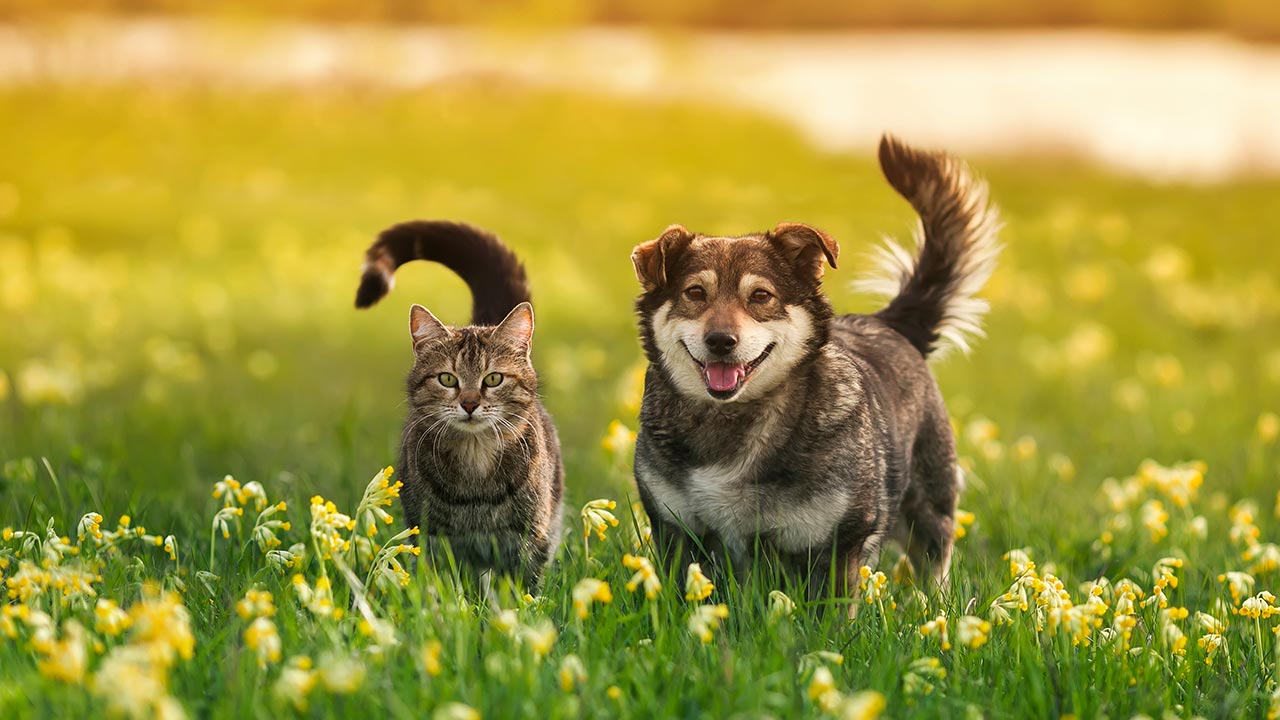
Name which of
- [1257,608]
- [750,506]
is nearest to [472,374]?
[750,506]

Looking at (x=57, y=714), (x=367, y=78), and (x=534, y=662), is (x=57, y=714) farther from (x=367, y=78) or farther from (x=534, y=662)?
(x=367, y=78)

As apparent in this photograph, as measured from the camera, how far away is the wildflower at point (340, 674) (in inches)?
129

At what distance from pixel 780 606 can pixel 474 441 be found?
144 centimetres

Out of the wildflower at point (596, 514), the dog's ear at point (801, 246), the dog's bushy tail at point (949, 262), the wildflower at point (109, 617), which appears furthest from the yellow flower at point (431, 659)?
the dog's bushy tail at point (949, 262)

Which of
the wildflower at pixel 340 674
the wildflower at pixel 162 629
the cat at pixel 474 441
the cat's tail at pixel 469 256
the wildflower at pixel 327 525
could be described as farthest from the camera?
the cat's tail at pixel 469 256

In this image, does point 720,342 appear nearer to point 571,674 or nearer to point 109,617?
point 571,674

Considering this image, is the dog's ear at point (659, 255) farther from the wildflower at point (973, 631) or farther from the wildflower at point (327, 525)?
the wildflower at point (973, 631)

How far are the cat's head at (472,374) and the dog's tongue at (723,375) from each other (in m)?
0.76

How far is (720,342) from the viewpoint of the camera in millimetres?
4594

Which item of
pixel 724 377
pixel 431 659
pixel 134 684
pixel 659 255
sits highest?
pixel 659 255

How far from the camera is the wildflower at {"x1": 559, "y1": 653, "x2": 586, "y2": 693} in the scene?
3.57 metres

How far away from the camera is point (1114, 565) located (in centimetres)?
646

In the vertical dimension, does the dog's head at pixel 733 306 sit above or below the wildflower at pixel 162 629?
above

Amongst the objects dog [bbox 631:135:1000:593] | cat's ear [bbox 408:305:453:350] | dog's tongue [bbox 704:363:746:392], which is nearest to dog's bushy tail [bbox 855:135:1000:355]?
dog [bbox 631:135:1000:593]
